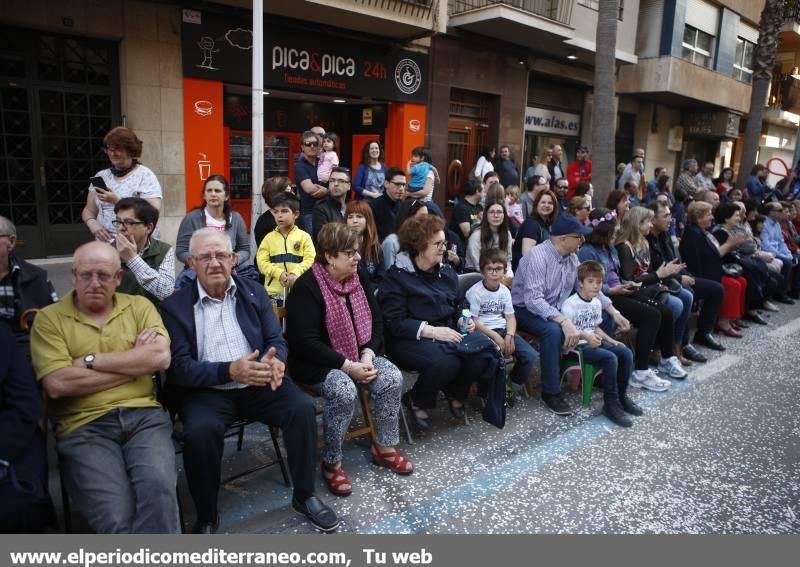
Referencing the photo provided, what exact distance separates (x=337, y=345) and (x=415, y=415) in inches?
38.0

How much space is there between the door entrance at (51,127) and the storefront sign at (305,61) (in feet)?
4.21

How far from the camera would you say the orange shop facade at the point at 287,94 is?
8883 millimetres

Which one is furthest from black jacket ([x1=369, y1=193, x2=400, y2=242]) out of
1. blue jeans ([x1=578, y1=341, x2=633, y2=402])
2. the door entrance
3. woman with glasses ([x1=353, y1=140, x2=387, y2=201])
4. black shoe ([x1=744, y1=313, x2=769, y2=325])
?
black shoe ([x1=744, y1=313, x2=769, y2=325])

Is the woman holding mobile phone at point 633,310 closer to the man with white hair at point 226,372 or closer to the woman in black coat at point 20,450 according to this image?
the man with white hair at point 226,372

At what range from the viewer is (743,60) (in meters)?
21.4

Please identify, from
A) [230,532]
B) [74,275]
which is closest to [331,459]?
[230,532]

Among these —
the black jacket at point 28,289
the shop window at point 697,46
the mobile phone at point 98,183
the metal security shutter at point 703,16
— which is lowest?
the black jacket at point 28,289

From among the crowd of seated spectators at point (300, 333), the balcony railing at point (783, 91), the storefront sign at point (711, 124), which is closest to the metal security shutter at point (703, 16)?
the storefront sign at point (711, 124)

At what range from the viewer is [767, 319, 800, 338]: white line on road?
7.34m

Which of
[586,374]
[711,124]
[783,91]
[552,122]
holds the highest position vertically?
[783,91]

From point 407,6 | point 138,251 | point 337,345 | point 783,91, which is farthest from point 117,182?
point 783,91

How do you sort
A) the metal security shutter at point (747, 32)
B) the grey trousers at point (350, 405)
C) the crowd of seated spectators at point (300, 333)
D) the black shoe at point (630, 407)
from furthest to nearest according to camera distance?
1. the metal security shutter at point (747, 32)
2. the black shoe at point (630, 407)
3. the grey trousers at point (350, 405)
4. the crowd of seated spectators at point (300, 333)

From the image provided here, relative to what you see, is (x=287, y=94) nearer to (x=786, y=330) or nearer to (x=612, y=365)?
(x=612, y=365)

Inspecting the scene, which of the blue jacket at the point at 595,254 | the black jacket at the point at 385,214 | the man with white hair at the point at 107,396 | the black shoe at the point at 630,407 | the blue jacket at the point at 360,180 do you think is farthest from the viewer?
the blue jacket at the point at 360,180
